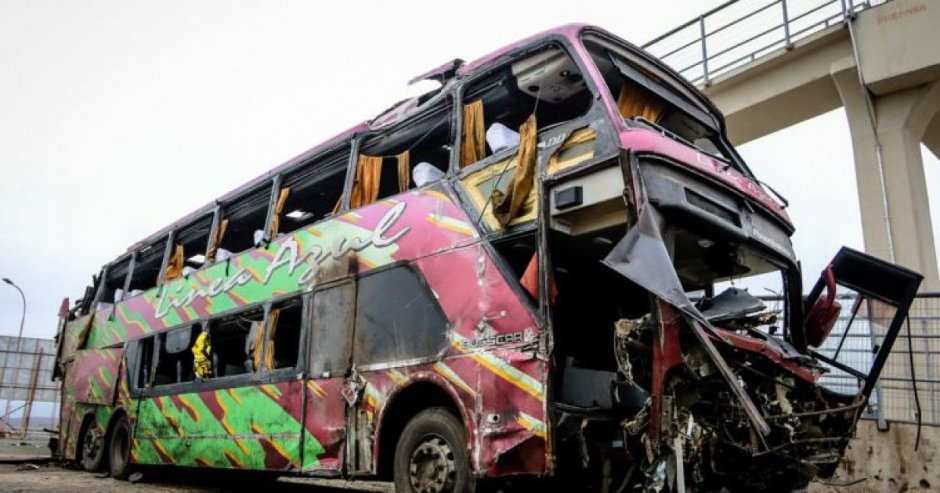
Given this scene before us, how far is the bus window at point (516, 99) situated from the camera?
5418 mm

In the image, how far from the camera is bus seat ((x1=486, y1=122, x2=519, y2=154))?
214 inches

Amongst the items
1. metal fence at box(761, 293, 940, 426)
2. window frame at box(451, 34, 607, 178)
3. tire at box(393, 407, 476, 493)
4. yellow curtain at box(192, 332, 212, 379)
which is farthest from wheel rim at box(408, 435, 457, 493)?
metal fence at box(761, 293, 940, 426)

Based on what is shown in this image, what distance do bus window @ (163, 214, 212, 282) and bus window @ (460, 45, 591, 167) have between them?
5339mm

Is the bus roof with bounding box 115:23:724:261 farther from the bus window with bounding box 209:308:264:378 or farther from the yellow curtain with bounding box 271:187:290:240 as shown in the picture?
the bus window with bounding box 209:308:264:378

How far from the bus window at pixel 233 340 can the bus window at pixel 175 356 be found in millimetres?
474

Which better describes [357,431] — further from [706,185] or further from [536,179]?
[706,185]

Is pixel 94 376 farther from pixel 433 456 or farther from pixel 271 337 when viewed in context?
pixel 433 456

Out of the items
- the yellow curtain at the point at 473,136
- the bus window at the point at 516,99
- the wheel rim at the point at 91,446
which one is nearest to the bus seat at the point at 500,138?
the bus window at the point at 516,99

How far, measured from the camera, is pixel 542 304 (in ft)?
15.2

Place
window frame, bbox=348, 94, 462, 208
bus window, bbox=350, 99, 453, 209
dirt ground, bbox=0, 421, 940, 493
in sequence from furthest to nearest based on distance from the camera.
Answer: dirt ground, bbox=0, 421, 940, 493, bus window, bbox=350, 99, 453, 209, window frame, bbox=348, 94, 462, 208

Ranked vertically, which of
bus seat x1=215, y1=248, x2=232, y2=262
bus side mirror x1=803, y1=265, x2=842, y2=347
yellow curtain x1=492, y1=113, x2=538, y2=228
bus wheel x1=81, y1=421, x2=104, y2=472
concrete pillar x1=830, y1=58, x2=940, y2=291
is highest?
concrete pillar x1=830, y1=58, x2=940, y2=291

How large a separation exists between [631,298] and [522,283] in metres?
1.52

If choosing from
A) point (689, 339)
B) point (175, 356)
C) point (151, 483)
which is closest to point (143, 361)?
point (175, 356)

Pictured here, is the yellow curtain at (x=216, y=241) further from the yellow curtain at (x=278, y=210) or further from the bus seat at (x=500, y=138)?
the bus seat at (x=500, y=138)
